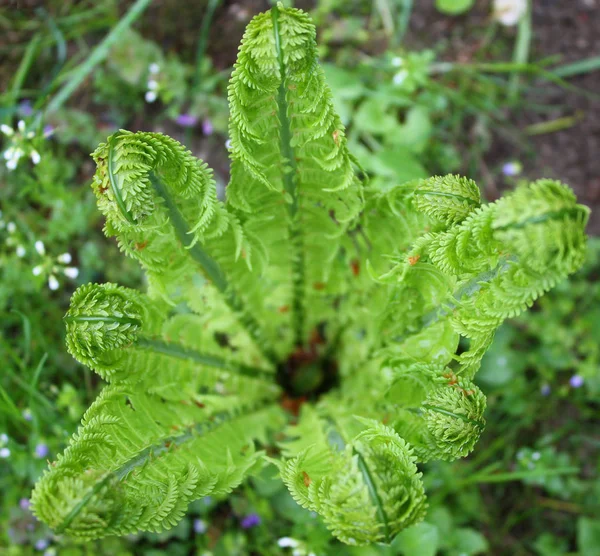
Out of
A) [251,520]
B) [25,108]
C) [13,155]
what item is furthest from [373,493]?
[25,108]

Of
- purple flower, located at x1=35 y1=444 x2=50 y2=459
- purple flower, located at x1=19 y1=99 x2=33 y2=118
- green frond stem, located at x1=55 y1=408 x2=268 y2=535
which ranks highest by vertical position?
purple flower, located at x1=19 y1=99 x2=33 y2=118

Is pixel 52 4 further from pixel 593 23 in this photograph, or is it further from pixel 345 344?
pixel 593 23

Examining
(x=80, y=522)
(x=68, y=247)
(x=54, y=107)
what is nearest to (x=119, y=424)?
(x=80, y=522)

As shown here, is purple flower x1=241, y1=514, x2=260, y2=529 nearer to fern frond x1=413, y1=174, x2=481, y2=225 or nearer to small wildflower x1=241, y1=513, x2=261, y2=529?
small wildflower x1=241, y1=513, x2=261, y2=529

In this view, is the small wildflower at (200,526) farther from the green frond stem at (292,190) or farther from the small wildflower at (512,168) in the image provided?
the small wildflower at (512,168)

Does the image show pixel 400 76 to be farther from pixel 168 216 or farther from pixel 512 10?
pixel 168 216

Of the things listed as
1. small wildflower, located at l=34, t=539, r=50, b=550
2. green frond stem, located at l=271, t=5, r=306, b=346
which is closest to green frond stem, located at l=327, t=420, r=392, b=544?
green frond stem, located at l=271, t=5, r=306, b=346
